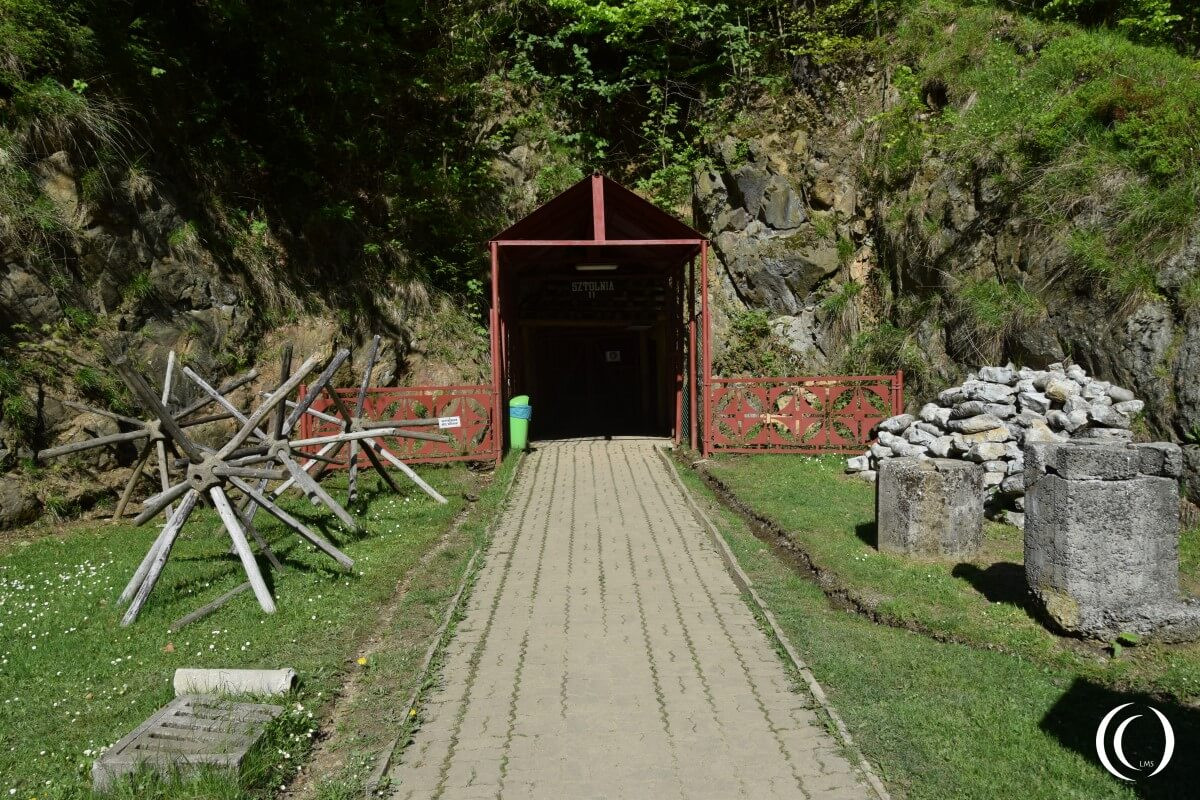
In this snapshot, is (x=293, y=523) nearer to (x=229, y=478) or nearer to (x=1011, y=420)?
(x=229, y=478)

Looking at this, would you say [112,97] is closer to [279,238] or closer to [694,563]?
[279,238]

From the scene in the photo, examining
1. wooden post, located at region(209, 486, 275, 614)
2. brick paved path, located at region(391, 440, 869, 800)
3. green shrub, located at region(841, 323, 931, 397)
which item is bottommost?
brick paved path, located at region(391, 440, 869, 800)

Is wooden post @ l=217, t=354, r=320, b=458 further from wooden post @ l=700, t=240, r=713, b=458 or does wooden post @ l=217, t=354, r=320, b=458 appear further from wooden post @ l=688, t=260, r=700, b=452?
wooden post @ l=688, t=260, r=700, b=452

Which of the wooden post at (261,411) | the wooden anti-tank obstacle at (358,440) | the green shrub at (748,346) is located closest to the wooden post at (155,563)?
the wooden post at (261,411)

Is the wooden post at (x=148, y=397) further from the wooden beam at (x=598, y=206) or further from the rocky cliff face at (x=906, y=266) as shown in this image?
the rocky cliff face at (x=906, y=266)

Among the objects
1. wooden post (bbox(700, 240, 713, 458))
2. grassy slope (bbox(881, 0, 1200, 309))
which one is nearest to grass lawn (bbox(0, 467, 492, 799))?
wooden post (bbox(700, 240, 713, 458))

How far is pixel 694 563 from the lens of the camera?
813 centimetres

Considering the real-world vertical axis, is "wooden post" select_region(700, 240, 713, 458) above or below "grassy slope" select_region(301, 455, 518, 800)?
above

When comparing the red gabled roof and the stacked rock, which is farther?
the red gabled roof

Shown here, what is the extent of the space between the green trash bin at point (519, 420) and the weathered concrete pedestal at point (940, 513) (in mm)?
8839

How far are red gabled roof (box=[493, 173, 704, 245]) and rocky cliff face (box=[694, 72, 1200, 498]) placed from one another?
4.03 m

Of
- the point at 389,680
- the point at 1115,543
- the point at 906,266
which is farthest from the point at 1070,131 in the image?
the point at 389,680

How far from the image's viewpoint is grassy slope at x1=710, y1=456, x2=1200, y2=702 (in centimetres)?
520

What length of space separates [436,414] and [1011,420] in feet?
29.9
